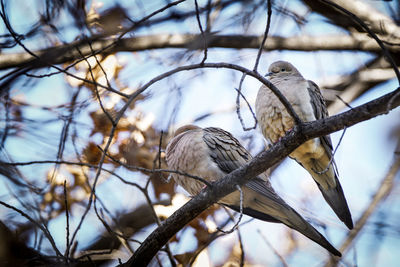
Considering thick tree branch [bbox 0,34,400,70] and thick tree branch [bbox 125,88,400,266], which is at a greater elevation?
thick tree branch [bbox 0,34,400,70]

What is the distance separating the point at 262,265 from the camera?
5160 millimetres

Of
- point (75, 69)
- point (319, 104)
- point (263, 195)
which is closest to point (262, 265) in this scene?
point (263, 195)

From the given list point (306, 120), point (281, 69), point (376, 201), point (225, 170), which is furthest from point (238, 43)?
point (376, 201)

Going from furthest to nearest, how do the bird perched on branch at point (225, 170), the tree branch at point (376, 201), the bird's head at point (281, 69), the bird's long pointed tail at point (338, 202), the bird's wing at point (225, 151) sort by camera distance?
the bird's head at point (281, 69) < the tree branch at point (376, 201) < the bird's wing at point (225, 151) < the bird's long pointed tail at point (338, 202) < the bird perched on branch at point (225, 170)

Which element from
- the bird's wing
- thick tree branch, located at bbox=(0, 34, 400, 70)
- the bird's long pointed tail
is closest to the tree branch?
the bird's long pointed tail

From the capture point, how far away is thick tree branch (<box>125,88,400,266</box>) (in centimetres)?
255

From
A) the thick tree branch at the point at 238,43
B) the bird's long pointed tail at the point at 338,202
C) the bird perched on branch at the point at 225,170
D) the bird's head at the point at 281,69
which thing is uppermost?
the thick tree branch at the point at 238,43

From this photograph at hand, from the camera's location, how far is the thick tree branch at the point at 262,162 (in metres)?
2.55

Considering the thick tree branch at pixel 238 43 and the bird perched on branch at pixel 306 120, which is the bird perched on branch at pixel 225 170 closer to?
the bird perched on branch at pixel 306 120

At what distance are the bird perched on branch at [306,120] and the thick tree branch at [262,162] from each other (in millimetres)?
822

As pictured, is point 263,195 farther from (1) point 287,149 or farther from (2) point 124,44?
(2) point 124,44

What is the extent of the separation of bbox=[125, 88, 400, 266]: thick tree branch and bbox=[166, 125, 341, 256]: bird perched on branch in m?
0.50

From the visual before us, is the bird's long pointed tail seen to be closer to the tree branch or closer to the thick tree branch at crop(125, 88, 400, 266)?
the tree branch

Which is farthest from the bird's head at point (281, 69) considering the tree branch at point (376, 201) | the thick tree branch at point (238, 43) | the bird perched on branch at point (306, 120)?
the tree branch at point (376, 201)
